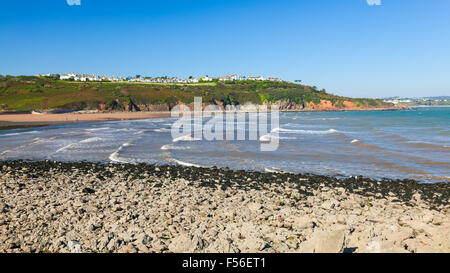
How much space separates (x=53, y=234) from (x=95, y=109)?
96327 mm

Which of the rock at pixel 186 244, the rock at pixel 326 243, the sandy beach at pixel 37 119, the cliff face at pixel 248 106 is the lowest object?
the rock at pixel 186 244

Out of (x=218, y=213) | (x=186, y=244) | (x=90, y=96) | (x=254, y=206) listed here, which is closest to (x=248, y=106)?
(x=90, y=96)

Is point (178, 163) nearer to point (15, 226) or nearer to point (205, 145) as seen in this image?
point (205, 145)

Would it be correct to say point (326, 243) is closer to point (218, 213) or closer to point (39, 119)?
point (218, 213)

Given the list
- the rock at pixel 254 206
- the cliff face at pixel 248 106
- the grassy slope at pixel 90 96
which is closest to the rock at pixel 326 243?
the rock at pixel 254 206

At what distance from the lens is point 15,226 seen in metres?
7.73

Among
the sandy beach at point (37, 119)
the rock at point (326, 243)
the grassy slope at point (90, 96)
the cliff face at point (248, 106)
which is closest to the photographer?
the rock at point (326, 243)

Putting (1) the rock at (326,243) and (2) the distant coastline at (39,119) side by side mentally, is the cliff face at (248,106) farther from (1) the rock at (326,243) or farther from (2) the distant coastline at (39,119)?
(1) the rock at (326,243)

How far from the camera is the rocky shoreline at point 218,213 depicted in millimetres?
6562

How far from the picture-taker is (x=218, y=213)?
8844 millimetres

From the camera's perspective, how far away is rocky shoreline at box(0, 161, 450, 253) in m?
6.56

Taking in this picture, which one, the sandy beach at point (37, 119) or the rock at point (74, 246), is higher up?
the sandy beach at point (37, 119)

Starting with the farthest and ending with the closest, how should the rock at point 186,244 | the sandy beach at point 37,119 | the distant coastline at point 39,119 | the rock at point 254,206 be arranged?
the sandy beach at point 37,119 < the distant coastline at point 39,119 < the rock at point 254,206 < the rock at point 186,244

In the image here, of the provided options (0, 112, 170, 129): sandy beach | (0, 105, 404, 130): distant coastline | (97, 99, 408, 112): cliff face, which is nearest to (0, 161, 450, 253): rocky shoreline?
(0, 105, 404, 130): distant coastline
